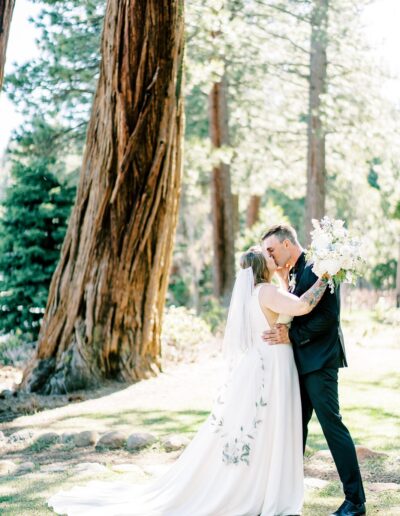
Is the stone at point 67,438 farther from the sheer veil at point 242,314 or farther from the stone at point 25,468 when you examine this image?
the sheer veil at point 242,314

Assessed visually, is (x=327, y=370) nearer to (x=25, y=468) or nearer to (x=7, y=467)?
(x=25, y=468)

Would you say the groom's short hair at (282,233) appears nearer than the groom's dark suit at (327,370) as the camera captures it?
No

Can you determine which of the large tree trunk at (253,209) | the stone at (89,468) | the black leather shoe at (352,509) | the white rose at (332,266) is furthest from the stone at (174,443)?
the large tree trunk at (253,209)

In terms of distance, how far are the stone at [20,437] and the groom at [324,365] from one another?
3335 mm

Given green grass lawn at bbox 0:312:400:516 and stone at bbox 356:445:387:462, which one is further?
stone at bbox 356:445:387:462

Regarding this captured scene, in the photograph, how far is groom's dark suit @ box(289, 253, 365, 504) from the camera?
445 centimetres

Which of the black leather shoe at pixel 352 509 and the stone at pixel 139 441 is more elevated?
the black leather shoe at pixel 352 509

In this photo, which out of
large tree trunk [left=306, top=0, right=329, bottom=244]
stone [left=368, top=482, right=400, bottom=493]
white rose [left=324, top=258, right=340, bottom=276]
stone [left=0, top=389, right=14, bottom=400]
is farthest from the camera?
large tree trunk [left=306, top=0, right=329, bottom=244]

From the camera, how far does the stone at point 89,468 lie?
5742 millimetres

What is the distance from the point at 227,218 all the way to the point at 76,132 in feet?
13.7

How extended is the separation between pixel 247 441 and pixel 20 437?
10.8 ft

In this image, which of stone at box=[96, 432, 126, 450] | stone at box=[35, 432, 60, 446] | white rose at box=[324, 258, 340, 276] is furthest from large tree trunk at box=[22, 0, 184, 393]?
white rose at box=[324, 258, 340, 276]

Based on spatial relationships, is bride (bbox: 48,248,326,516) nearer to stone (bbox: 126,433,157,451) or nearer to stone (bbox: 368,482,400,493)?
stone (bbox: 368,482,400,493)

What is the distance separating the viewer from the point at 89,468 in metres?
5.82
